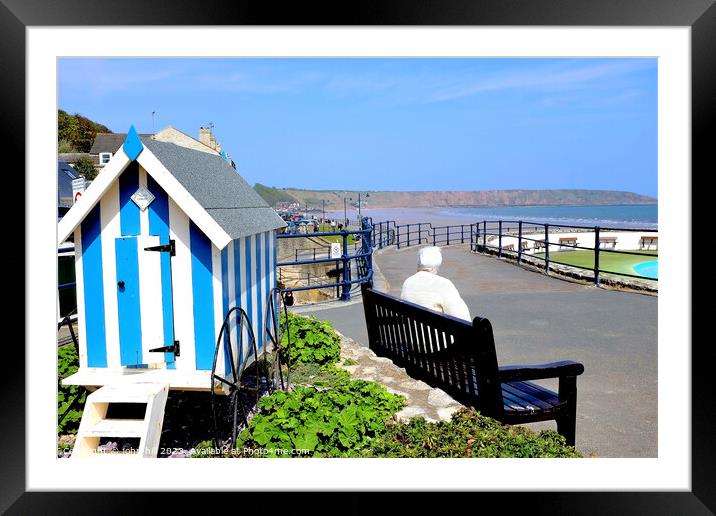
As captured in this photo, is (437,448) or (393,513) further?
(437,448)

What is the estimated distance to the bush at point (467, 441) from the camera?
12.4ft

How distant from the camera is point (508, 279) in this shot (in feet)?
40.2

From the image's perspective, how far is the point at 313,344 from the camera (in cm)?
625

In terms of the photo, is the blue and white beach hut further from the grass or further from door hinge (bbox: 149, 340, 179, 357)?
the grass

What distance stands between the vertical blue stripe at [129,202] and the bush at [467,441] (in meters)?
2.02

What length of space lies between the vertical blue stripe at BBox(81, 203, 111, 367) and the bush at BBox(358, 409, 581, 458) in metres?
1.83

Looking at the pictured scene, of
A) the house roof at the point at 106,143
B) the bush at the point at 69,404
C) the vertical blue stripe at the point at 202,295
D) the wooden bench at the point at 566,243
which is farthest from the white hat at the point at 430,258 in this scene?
the house roof at the point at 106,143

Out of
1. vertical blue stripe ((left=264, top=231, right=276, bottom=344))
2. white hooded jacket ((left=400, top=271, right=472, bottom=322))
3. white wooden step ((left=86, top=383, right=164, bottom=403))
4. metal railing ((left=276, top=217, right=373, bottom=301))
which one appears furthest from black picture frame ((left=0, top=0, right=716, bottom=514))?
metal railing ((left=276, top=217, right=373, bottom=301))

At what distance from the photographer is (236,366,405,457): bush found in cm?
385

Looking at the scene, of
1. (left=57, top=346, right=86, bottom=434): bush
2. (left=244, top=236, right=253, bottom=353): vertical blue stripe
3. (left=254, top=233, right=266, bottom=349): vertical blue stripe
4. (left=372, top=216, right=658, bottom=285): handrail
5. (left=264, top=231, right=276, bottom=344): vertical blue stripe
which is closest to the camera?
(left=244, top=236, right=253, bottom=353): vertical blue stripe
